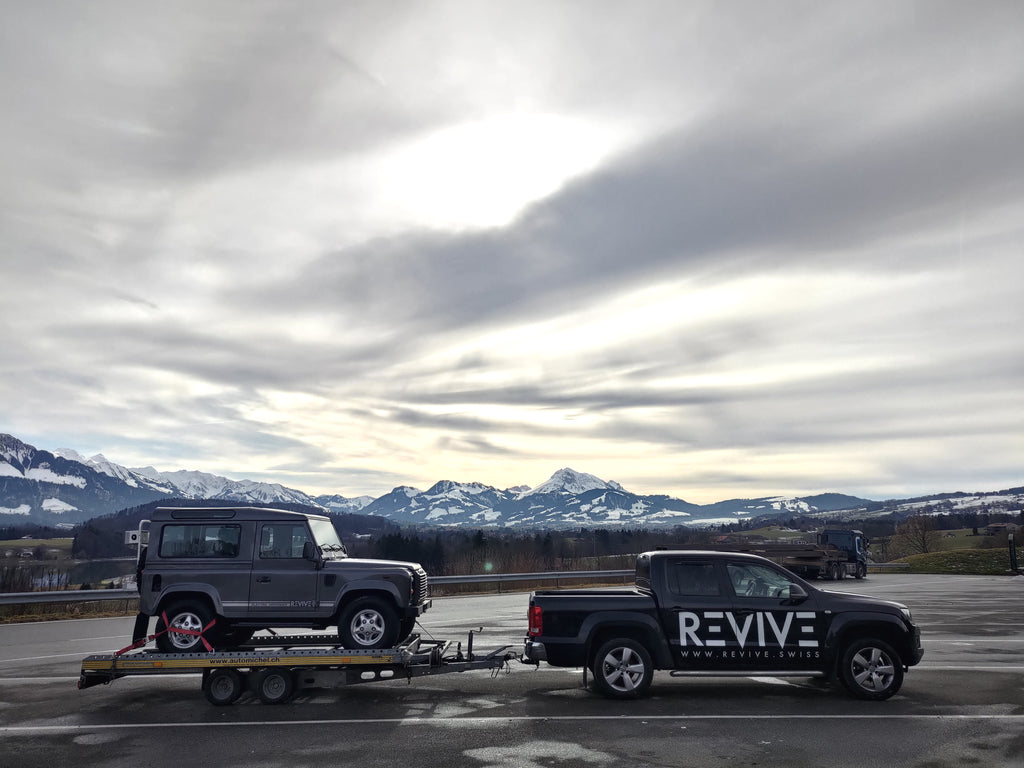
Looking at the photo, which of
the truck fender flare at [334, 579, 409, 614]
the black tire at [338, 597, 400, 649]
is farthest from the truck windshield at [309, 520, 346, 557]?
the black tire at [338, 597, 400, 649]

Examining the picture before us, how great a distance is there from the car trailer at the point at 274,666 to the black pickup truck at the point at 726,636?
4.35ft

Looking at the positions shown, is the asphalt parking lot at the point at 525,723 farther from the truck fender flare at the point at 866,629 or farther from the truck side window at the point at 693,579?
the truck side window at the point at 693,579

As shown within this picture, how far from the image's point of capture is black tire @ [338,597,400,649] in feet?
38.3

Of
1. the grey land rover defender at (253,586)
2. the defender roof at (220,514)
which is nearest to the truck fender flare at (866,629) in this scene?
the grey land rover defender at (253,586)

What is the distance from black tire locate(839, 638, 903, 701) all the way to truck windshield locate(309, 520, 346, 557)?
8.04m

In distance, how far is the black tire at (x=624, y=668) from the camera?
10898mm

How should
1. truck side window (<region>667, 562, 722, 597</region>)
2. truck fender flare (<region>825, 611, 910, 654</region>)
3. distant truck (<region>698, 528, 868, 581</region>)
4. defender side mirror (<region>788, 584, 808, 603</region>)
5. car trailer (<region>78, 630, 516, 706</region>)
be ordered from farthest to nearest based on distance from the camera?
distant truck (<region>698, 528, 868, 581</region>) < truck side window (<region>667, 562, 722, 597</region>) < defender side mirror (<region>788, 584, 808, 603</region>) < truck fender flare (<region>825, 611, 910, 654</region>) < car trailer (<region>78, 630, 516, 706</region>)

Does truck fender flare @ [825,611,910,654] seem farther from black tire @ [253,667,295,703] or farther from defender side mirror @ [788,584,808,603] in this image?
black tire @ [253,667,295,703]

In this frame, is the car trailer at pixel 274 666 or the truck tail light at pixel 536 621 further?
the truck tail light at pixel 536 621

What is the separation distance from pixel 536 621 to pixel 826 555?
3703 cm

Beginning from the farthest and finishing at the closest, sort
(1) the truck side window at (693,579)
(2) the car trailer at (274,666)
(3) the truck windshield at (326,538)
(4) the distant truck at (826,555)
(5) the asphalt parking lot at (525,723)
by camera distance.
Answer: (4) the distant truck at (826,555) < (3) the truck windshield at (326,538) < (1) the truck side window at (693,579) < (2) the car trailer at (274,666) < (5) the asphalt parking lot at (525,723)

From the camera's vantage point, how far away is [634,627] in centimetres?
1101

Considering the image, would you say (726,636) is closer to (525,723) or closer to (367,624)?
(525,723)

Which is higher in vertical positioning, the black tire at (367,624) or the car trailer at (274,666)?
the black tire at (367,624)
